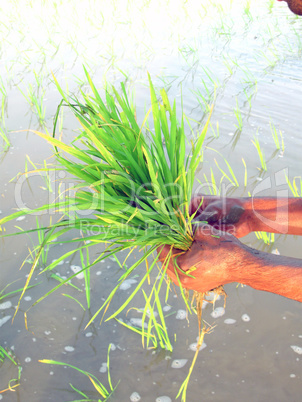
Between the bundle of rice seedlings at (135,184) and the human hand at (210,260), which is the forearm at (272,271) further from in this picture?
the bundle of rice seedlings at (135,184)

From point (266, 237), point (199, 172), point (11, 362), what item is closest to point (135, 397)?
point (11, 362)

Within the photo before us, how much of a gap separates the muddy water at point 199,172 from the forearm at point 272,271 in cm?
53

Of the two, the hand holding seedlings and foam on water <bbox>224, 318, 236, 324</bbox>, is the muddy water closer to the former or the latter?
foam on water <bbox>224, 318, 236, 324</bbox>

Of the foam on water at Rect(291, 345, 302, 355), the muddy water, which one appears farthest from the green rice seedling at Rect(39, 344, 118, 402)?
the foam on water at Rect(291, 345, 302, 355)

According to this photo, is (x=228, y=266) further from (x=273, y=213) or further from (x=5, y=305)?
(x=5, y=305)

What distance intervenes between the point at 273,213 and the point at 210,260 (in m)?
0.42

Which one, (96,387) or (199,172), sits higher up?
(199,172)

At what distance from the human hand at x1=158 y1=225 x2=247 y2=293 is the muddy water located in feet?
1.78

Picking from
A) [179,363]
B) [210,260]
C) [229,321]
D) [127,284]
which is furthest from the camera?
[127,284]

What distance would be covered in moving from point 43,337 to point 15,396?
0.26 meters

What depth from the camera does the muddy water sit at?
4.83ft

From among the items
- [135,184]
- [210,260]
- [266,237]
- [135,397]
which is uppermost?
[135,184]

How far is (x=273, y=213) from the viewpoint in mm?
1381

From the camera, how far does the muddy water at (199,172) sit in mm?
1474
